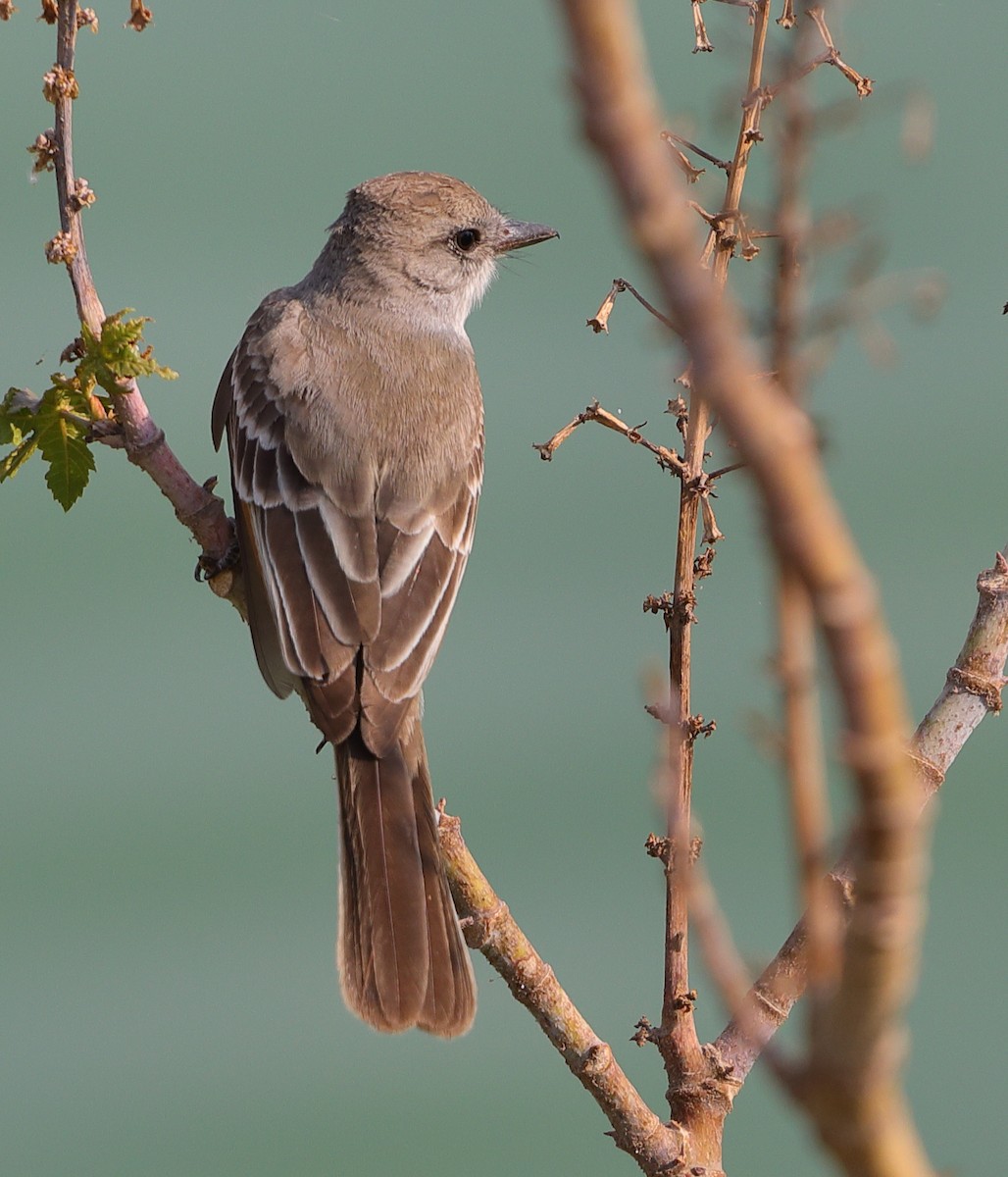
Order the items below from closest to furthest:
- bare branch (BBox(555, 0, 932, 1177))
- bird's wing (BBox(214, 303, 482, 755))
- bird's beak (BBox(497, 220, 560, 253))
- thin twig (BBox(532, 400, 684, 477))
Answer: bare branch (BBox(555, 0, 932, 1177)) < thin twig (BBox(532, 400, 684, 477)) < bird's wing (BBox(214, 303, 482, 755)) < bird's beak (BBox(497, 220, 560, 253))

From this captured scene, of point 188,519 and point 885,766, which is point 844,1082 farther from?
point 188,519

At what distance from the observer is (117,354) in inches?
125

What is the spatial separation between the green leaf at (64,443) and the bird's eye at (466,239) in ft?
7.75

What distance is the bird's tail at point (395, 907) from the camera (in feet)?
11.5

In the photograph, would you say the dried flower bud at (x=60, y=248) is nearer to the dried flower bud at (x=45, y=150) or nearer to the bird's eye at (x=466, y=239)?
the dried flower bud at (x=45, y=150)

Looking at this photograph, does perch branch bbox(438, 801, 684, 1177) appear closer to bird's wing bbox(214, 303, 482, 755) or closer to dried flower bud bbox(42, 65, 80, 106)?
bird's wing bbox(214, 303, 482, 755)

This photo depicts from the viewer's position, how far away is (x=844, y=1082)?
990 mm

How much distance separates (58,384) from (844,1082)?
269 centimetres

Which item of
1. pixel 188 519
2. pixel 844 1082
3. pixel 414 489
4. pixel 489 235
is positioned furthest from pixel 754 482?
pixel 489 235

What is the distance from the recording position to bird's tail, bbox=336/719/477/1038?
3514 millimetres

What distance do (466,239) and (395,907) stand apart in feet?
8.78

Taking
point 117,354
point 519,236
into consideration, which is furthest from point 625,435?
point 519,236

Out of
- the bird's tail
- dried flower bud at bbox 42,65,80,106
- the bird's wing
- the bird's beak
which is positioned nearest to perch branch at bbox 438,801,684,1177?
the bird's tail

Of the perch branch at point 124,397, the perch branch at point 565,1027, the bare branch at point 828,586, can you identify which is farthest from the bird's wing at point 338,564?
the bare branch at point 828,586
